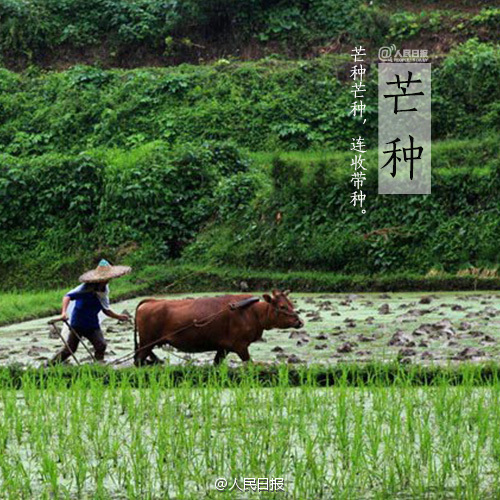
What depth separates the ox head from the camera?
784 centimetres

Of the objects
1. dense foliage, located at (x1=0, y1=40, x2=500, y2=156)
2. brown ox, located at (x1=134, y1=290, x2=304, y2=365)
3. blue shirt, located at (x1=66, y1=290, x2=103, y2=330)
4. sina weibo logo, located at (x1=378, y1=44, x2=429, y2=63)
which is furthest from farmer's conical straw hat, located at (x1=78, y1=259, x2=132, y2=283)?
sina weibo logo, located at (x1=378, y1=44, x2=429, y2=63)

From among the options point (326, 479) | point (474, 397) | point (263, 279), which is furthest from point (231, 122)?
point (326, 479)

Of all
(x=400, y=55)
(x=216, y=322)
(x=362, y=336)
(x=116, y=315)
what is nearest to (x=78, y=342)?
(x=116, y=315)

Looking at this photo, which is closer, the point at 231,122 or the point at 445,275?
the point at 445,275

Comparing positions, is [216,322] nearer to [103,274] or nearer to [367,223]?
[103,274]

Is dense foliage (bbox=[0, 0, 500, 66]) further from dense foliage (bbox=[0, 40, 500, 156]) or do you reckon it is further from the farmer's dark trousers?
the farmer's dark trousers

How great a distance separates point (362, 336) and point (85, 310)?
2.60 metres

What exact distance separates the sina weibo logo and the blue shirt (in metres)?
13.2

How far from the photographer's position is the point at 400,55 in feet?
72.1

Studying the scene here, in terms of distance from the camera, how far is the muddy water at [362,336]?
865 centimetres

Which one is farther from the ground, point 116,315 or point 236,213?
point 236,213

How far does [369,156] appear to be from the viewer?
1728cm

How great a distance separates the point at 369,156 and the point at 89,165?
478cm

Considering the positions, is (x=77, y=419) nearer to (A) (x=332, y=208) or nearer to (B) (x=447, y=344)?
(B) (x=447, y=344)
